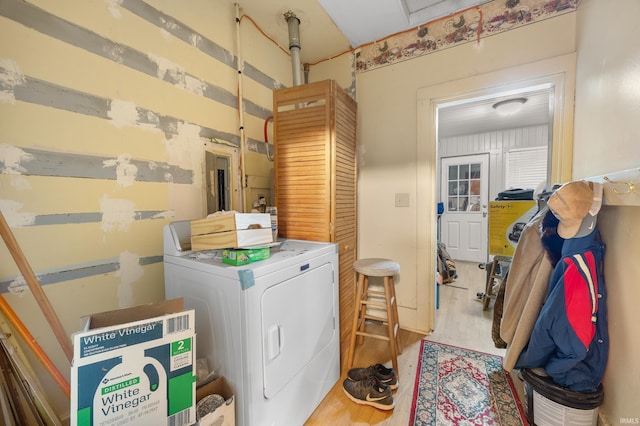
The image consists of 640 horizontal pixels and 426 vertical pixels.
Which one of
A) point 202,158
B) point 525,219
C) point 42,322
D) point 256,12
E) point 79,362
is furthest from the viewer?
point 525,219

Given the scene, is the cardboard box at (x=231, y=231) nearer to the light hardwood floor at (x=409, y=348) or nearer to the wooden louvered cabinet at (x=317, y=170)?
the wooden louvered cabinet at (x=317, y=170)

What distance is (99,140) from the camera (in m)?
1.20

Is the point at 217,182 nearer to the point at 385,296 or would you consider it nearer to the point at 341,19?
the point at 385,296

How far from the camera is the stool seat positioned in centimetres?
171

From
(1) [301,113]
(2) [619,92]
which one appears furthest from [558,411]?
(1) [301,113]

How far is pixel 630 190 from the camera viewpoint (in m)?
0.86

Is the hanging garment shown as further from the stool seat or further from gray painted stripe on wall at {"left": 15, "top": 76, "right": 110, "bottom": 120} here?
gray painted stripe on wall at {"left": 15, "top": 76, "right": 110, "bottom": 120}

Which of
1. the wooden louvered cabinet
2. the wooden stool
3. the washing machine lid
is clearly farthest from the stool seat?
the washing machine lid

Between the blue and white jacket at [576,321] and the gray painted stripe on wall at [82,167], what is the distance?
205 cm

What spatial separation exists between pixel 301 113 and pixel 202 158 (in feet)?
2.46

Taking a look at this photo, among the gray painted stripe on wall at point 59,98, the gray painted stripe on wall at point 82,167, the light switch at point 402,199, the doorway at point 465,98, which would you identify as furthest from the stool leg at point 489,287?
the gray painted stripe on wall at point 59,98

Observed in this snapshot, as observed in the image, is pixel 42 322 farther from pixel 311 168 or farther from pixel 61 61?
pixel 311 168

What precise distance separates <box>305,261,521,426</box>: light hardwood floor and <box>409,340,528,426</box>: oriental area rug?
68 mm

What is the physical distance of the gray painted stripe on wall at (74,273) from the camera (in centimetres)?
99
